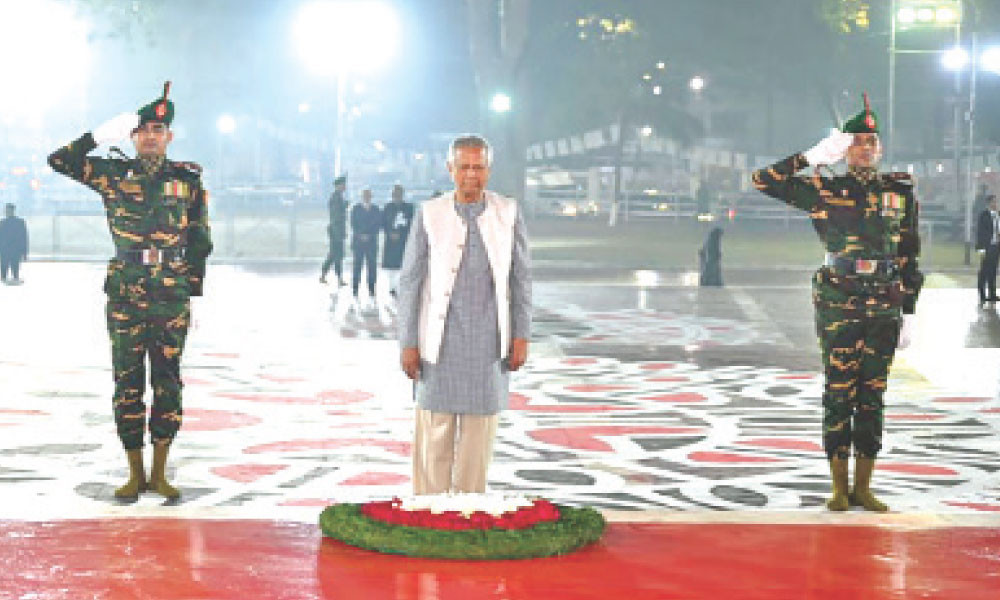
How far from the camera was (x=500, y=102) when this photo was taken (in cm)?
4775

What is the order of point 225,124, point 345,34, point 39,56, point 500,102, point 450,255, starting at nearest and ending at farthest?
point 450,255 < point 500,102 < point 345,34 < point 225,124 < point 39,56

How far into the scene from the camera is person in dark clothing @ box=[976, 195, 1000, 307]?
2608 centimetres

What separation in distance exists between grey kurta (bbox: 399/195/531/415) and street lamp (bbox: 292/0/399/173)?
40.7 metres

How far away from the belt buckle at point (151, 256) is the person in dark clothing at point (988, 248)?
1843cm

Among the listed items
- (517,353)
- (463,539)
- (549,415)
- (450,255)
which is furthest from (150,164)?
(549,415)

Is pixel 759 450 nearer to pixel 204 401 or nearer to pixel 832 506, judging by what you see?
pixel 832 506

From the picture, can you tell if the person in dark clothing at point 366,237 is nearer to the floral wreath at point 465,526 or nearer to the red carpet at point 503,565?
the red carpet at point 503,565

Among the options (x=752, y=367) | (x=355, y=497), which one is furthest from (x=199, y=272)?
(x=752, y=367)

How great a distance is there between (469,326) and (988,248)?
19.3 m

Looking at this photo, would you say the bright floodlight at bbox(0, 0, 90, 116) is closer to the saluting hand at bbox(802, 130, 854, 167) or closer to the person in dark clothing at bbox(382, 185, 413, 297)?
the person in dark clothing at bbox(382, 185, 413, 297)

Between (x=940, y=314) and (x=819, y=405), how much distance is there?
1043 centimetres

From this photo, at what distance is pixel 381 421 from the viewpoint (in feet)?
42.6

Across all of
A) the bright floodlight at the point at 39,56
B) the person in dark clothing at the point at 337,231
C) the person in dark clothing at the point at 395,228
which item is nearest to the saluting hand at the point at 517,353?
the person in dark clothing at the point at 395,228

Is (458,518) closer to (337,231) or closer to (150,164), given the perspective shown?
(150,164)
